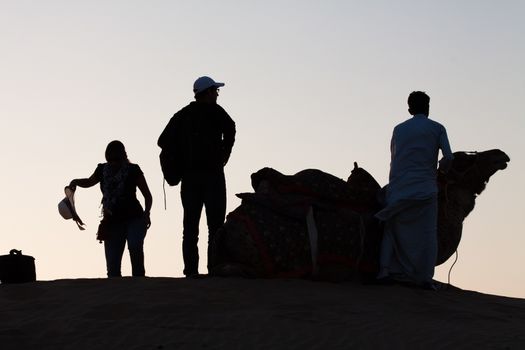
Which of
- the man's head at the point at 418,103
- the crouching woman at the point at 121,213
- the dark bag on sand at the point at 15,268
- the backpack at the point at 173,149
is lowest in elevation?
the dark bag on sand at the point at 15,268

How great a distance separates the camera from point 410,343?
11.6 meters

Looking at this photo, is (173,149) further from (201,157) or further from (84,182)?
(84,182)

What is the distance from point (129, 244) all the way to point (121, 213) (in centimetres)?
38

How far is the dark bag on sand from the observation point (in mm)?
15562

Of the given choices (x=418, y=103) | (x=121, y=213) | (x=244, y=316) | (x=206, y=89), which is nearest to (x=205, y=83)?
(x=206, y=89)

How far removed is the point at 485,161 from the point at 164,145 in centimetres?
388

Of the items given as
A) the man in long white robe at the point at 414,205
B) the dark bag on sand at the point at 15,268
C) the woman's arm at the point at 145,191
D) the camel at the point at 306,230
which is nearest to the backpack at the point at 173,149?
the woman's arm at the point at 145,191

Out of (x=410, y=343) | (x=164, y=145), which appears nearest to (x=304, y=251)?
(x=164, y=145)

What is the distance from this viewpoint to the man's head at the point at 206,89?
15281mm

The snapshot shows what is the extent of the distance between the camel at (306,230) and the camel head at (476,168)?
0.35 meters

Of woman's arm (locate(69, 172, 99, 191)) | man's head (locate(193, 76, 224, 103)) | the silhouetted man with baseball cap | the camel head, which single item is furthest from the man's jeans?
the camel head

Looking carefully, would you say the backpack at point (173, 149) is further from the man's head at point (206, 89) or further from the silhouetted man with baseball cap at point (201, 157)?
the man's head at point (206, 89)

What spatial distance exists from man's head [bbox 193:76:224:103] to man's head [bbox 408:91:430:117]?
2.22m

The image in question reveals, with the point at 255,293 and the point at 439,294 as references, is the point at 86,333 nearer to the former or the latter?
the point at 255,293
